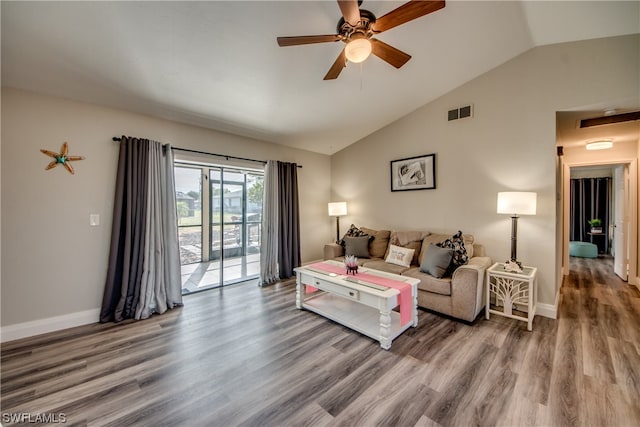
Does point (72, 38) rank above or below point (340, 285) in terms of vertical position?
above

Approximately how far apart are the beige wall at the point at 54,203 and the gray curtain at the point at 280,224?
187 cm

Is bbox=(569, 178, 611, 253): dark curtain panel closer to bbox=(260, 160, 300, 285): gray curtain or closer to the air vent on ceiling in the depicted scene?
the air vent on ceiling

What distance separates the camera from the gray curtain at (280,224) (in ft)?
14.4

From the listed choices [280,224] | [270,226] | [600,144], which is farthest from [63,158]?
[600,144]

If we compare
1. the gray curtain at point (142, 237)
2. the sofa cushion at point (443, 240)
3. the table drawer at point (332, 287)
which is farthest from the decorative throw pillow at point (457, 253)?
the gray curtain at point (142, 237)

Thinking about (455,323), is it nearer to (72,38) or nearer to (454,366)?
(454,366)

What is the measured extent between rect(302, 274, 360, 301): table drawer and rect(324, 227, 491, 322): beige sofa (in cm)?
103

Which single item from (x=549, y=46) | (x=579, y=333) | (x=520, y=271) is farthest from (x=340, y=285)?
(x=549, y=46)

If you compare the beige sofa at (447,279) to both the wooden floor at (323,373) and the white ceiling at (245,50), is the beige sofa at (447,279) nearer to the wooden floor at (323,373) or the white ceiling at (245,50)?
the wooden floor at (323,373)

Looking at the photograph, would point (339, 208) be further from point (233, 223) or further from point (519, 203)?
point (519, 203)

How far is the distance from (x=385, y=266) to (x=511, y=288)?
1.47 m

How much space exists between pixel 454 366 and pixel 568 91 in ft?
10.7

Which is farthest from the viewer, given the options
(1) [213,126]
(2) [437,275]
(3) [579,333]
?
(1) [213,126]

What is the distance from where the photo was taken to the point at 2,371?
205cm
